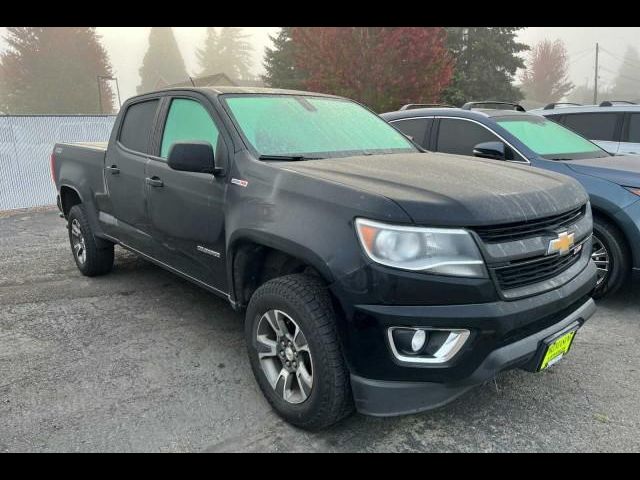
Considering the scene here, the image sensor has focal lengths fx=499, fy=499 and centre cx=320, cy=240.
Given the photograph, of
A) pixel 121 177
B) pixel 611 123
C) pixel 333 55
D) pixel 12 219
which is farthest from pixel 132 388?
pixel 333 55

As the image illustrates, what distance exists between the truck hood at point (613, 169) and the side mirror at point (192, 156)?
3.33m

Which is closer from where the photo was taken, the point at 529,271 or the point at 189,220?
the point at 529,271

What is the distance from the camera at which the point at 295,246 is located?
95.7 inches

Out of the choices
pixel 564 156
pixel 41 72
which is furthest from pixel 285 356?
pixel 41 72

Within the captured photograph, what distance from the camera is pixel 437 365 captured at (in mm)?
2164

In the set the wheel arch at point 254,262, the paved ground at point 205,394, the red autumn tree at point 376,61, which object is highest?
the red autumn tree at point 376,61

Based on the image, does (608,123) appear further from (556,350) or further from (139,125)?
(139,125)

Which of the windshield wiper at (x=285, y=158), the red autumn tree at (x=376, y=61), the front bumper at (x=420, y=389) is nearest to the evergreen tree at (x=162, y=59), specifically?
the red autumn tree at (x=376, y=61)

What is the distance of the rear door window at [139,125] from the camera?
401 centimetres

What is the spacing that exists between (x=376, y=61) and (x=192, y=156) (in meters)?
13.3

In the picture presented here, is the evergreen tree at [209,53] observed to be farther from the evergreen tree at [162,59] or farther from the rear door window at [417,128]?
the rear door window at [417,128]

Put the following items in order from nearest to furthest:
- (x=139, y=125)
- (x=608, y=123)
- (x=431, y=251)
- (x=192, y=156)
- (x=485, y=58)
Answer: (x=431, y=251) < (x=192, y=156) < (x=139, y=125) < (x=608, y=123) < (x=485, y=58)

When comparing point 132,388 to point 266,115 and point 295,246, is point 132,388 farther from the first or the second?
point 266,115
